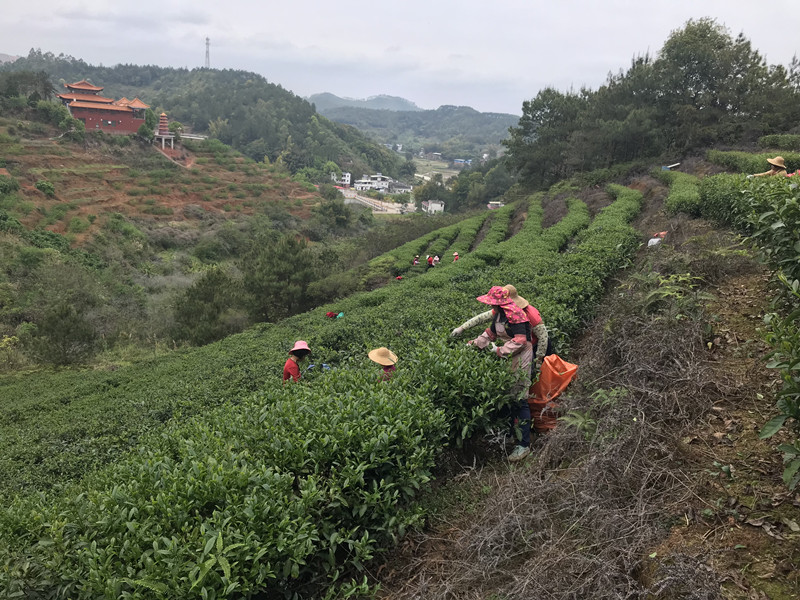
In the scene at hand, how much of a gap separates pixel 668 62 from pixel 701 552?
29673mm

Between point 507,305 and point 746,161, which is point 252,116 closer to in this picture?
point 746,161

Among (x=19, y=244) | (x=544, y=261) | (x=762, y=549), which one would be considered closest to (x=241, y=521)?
(x=762, y=549)

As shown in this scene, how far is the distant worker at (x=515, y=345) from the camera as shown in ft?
14.2

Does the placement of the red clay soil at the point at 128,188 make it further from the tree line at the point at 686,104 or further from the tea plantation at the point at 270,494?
the tea plantation at the point at 270,494

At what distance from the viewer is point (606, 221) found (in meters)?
13.8

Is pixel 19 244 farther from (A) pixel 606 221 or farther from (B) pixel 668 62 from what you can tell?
(B) pixel 668 62

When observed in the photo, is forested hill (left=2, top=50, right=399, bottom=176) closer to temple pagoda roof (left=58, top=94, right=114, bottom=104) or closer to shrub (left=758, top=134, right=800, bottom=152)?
temple pagoda roof (left=58, top=94, right=114, bottom=104)

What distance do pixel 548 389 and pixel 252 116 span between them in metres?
99.3

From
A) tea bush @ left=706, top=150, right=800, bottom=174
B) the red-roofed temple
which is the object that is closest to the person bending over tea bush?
tea bush @ left=706, top=150, right=800, bottom=174

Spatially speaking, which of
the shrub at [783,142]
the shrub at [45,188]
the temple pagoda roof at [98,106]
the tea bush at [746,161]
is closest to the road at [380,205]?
the temple pagoda roof at [98,106]

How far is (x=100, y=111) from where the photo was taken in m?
60.6

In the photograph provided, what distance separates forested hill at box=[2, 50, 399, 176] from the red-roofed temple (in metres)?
24.6

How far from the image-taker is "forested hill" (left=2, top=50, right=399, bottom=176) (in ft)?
292

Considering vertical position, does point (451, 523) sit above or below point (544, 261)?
below
